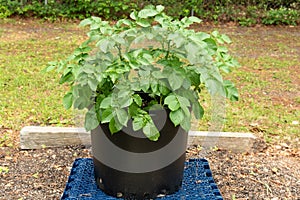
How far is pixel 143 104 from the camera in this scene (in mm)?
2164

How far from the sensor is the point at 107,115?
2.00m

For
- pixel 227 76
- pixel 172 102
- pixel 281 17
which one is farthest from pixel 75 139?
pixel 281 17

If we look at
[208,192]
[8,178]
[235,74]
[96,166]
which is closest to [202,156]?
[208,192]

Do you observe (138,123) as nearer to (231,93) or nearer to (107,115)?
(107,115)

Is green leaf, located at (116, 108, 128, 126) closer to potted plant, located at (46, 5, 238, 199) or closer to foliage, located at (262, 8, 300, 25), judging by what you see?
potted plant, located at (46, 5, 238, 199)

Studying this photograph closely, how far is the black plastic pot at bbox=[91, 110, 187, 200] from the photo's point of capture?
215 centimetres

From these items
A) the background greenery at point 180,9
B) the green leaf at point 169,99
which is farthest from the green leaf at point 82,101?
the background greenery at point 180,9

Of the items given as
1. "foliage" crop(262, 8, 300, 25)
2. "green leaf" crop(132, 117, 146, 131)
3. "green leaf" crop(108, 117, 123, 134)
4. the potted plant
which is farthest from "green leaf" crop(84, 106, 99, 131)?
"foliage" crop(262, 8, 300, 25)

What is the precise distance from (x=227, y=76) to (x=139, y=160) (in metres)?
2.77

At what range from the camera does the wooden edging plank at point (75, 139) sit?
284 cm

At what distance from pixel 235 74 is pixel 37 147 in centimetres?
266

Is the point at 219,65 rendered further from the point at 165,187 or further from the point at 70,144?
the point at 70,144

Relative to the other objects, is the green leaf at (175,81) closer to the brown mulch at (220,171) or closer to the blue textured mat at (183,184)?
Result: the blue textured mat at (183,184)

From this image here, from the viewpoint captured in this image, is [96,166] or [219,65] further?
[96,166]
